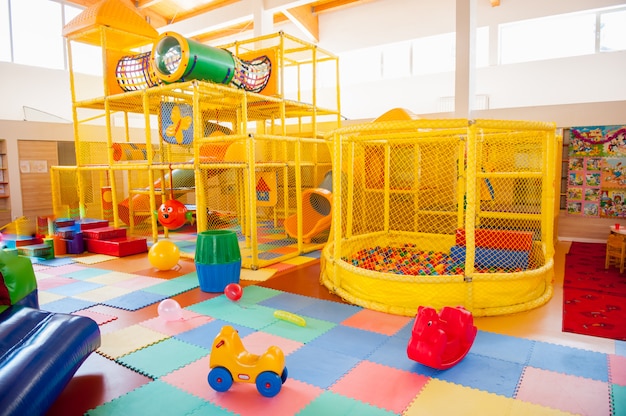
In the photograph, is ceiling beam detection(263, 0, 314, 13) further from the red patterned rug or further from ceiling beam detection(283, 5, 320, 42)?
the red patterned rug

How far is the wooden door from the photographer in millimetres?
9945

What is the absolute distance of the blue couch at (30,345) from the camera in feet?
7.11

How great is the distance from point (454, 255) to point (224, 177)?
18.0ft

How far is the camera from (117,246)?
22.5 ft

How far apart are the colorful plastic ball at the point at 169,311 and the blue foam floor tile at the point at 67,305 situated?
1053 mm

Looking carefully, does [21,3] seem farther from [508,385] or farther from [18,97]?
[508,385]

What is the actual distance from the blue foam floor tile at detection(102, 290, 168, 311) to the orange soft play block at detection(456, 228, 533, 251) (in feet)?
12.5

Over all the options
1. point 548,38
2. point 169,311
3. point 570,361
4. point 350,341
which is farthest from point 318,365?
point 548,38

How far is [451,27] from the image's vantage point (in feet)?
40.3

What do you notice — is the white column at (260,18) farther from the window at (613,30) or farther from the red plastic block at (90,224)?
the window at (613,30)

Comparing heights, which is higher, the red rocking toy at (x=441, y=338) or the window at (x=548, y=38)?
the window at (x=548, y=38)

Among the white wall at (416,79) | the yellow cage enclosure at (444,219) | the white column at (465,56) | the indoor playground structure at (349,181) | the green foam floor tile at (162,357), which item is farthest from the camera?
the white wall at (416,79)

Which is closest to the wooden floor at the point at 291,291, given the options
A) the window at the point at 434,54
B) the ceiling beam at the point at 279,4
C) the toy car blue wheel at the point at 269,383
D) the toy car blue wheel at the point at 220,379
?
the toy car blue wheel at the point at 220,379

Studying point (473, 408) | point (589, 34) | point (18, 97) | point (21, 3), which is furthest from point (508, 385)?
point (21, 3)
